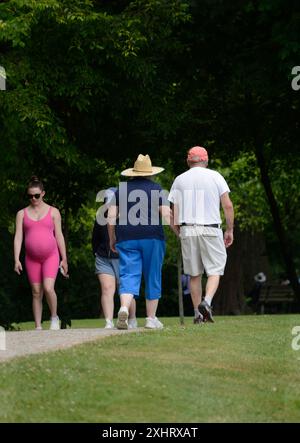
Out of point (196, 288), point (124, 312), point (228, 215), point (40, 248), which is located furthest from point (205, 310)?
point (40, 248)

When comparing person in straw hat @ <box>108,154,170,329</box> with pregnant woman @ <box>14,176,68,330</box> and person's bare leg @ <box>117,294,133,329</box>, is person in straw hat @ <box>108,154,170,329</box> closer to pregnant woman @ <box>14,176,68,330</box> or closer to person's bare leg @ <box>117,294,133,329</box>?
person's bare leg @ <box>117,294,133,329</box>

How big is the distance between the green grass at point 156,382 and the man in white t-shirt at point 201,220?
2117mm

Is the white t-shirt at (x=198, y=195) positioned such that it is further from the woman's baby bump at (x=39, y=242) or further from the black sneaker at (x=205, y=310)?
the woman's baby bump at (x=39, y=242)

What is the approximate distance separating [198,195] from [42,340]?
7.91 feet

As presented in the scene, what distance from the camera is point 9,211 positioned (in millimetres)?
21828

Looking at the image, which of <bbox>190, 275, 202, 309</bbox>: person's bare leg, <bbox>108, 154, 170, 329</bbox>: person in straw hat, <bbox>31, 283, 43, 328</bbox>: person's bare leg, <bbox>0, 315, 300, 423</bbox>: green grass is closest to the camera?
<bbox>0, 315, 300, 423</bbox>: green grass

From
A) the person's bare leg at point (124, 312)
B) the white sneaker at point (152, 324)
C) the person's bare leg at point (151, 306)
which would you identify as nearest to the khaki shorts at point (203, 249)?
the person's bare leg at point (151, 306)

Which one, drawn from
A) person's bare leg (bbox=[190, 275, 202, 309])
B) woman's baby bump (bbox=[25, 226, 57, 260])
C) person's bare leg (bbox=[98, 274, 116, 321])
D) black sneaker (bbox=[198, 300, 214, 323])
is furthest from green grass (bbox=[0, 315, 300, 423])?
woman's baby bump (bbox=[25, 226, 57, 260])

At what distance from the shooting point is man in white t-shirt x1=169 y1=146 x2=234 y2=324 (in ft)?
46.5

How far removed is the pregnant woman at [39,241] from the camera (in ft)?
51.4

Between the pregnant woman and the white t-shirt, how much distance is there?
6.75 ft

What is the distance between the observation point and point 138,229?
14.1 metres
